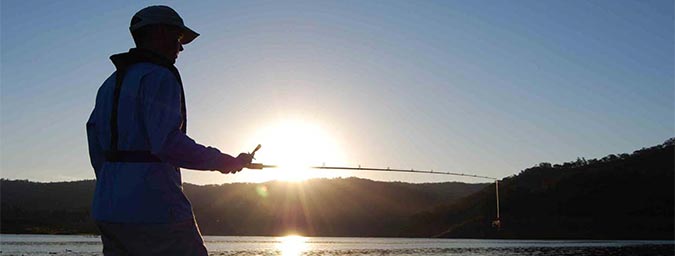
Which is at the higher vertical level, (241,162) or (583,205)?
(583,205)

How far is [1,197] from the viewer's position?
155m

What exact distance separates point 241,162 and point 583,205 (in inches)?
4850

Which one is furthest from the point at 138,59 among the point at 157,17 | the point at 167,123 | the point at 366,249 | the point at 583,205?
the point at 583,205

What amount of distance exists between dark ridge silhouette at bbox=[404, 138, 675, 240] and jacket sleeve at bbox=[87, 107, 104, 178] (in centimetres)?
11099

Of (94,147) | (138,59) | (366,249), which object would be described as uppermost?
(366,249)

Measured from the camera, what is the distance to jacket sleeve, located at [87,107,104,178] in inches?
160

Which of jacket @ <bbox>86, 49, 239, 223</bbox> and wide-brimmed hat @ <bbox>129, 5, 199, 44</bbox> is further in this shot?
wide-brimmed hat @ <bbox>129, 5, 199, 44</bbox>

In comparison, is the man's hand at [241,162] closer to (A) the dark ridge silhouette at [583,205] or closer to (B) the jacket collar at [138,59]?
(B) the jacket collar at [138,59]

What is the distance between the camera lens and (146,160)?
3725 millimetres

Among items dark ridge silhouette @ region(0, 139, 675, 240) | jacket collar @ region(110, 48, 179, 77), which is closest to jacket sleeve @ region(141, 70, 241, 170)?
jacket collar @ region(110, 48, 179, 77)

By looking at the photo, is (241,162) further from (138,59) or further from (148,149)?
(138,59)

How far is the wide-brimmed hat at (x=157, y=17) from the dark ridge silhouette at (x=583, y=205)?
110964mm

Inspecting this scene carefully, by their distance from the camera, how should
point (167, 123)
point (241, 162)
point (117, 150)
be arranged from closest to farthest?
point (167, 123) < point (117, 150) < point (241, 162)

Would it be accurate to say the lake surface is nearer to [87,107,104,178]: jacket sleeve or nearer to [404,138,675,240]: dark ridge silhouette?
[404,138,675,240]: dark ridge silhouette
